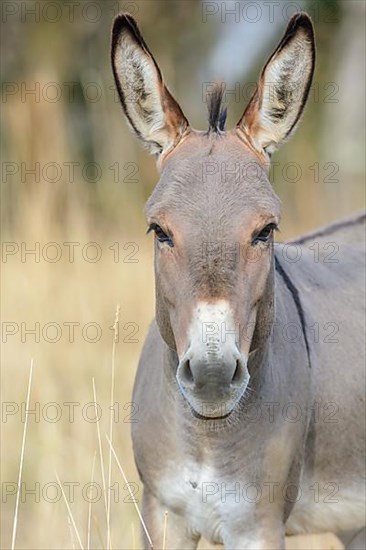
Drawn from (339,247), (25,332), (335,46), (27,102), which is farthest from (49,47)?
(339,247)

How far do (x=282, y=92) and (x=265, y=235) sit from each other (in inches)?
21.4

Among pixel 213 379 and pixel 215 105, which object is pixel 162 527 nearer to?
pixel 213 379

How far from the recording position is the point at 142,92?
11.3ft

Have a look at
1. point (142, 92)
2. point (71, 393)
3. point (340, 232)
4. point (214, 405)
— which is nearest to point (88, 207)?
point (71, 393)

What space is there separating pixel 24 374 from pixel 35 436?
55 centimetres

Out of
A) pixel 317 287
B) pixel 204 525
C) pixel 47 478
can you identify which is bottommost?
pixel 47 478

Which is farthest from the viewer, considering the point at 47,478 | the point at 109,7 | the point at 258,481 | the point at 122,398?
the point at 109,7

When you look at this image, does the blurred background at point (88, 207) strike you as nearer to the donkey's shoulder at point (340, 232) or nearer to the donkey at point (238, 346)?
the donkey at point (238, 346)

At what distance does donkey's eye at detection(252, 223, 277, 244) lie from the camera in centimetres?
309

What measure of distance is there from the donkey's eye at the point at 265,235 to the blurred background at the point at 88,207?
3.11 feet

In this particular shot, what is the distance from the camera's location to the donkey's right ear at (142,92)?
11.0ft

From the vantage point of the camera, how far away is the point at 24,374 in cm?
616

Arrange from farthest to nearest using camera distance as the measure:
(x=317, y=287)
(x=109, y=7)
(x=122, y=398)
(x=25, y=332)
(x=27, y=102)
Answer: (x=109, y=7) < (x=27, y=102) < (x=25, y=332) < (x=122, y=398) < (x=317, y=287)

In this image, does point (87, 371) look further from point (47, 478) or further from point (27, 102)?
point (27, 102)
